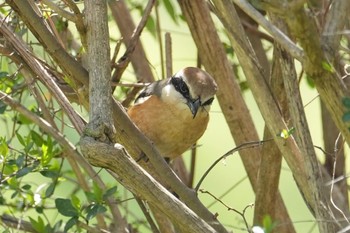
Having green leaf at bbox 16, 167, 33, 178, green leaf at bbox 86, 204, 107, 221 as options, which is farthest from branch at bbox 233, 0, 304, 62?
green leaf at bbox 16, 167, 33, 178

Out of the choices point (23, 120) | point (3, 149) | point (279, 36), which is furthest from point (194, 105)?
point (279, 36)

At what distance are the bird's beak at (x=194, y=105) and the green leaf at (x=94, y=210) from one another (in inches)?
46.6

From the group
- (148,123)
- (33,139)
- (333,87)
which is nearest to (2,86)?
(33,139)

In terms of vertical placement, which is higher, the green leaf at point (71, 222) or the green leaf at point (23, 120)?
the green leaf at point (23, 120)

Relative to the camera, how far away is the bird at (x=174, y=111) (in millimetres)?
4082

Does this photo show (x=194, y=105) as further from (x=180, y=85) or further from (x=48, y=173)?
(x=48, y=173)

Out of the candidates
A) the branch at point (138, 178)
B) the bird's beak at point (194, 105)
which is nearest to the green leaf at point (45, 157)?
the branch at point (138, 178)

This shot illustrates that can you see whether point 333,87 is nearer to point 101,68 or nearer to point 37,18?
point 101,68

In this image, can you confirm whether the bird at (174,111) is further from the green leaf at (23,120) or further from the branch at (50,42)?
the branch at (50,42)

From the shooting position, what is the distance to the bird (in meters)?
4.08

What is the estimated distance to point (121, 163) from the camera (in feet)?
7.37

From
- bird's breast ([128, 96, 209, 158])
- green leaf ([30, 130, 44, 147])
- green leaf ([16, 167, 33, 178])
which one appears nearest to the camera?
green leaf ([16, 167, 33, 178])

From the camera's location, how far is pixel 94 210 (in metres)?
3.06

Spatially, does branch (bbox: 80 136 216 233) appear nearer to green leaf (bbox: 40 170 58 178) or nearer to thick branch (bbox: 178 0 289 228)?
green leaf (bbox: 40 170 58 178)
